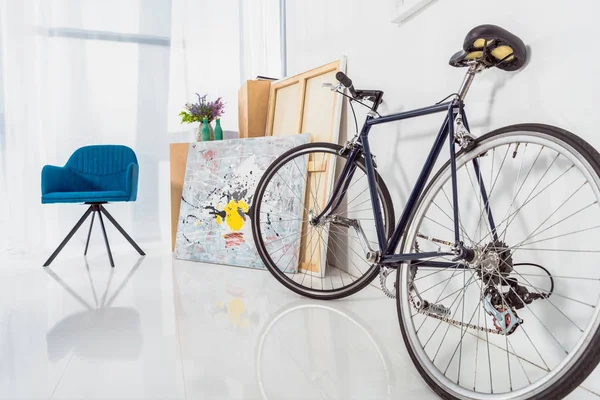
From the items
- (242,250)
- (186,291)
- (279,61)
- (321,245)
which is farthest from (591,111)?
(279,61)

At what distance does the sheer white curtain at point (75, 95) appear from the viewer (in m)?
3.06

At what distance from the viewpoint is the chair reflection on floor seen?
4.38ft

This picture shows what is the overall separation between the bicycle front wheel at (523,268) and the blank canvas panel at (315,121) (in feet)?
2.98

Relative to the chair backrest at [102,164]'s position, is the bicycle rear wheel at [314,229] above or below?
below

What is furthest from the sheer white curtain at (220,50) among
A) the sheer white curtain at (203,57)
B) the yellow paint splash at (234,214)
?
the yellow paint splash at (234,214)

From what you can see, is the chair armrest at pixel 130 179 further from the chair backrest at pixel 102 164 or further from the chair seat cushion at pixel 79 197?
the chair backrest at pixel 102 164

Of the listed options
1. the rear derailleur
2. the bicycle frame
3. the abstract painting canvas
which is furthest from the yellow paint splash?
the rear derailleur

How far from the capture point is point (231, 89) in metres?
3.50

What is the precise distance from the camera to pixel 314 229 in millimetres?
2262

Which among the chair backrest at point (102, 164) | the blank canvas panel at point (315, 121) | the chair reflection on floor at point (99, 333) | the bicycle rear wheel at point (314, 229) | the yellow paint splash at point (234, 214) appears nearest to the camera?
the chair reflection on floor at point (99, 333)

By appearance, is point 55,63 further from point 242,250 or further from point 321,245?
point 321,245

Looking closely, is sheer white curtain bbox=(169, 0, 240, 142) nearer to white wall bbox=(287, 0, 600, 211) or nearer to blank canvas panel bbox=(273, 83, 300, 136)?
blank canvas panel bbox=(273, 83, 300, 136)

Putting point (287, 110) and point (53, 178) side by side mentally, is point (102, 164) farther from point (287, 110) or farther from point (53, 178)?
point (287, 110)

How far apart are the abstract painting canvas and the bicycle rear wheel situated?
0.02 meters
